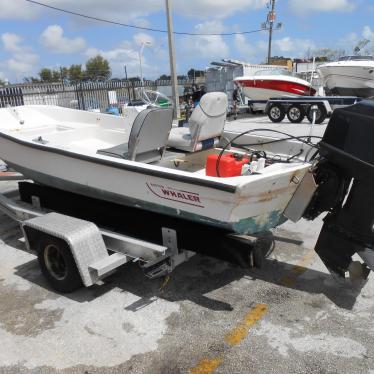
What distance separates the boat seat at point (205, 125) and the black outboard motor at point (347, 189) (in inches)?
53.2

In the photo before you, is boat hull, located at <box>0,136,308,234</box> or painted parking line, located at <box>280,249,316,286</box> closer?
boat hull, located at <box>0,136,308,234</box>

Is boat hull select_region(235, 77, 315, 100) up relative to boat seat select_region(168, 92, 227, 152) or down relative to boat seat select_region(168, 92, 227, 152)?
down

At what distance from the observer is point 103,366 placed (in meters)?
2.55

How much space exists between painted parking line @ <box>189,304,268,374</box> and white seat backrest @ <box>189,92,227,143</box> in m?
1.77

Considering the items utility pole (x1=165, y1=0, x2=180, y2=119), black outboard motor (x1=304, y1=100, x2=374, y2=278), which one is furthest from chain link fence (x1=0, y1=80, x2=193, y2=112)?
black outboard motor (x1=304, y1=100, x2=374, y2=278)

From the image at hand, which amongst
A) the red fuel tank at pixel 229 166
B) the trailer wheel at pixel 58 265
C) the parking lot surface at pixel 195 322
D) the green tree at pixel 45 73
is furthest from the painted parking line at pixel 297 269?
the green tree at pixel 45 73

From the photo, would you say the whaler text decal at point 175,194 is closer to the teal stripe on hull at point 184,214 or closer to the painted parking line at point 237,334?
the teal stripe on hull at point 184,214

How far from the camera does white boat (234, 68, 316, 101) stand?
52.3 ft

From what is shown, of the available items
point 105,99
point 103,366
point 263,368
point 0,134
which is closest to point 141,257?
point 103,366

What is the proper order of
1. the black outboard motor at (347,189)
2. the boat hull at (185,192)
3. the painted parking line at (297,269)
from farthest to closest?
1. the painted parking line at (297,269)
2. the boat hull at (185,192)
3. the black outboard motor at (347,189)

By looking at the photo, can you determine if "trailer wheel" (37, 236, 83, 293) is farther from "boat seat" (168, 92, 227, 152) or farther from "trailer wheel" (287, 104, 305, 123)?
"trailer wheel" (287, 104, 305, 123)

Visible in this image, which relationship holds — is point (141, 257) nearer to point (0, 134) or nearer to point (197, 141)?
point (197, 141)

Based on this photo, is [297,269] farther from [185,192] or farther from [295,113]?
[295,113]

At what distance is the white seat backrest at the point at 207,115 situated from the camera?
3.97 metres
